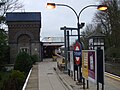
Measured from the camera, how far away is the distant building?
62.2 metres

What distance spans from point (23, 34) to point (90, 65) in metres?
47.4

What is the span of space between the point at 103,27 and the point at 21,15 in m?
17.1

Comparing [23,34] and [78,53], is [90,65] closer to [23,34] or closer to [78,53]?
[78,53]

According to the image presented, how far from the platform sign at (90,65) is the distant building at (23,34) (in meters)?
45.1

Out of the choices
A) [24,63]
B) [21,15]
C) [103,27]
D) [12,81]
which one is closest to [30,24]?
[21,15]

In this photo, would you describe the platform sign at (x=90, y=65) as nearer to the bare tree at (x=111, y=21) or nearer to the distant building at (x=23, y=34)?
the bare tree at (x=111, y=21)

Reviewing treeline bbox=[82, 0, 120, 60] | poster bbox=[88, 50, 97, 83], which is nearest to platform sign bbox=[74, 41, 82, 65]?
poster bbox=[88, 50, 97, 83]

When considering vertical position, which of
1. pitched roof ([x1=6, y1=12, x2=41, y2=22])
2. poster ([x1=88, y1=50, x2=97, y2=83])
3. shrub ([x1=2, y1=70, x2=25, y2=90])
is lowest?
shrub ([x1=2, y1=70, x2=25, y2=90])

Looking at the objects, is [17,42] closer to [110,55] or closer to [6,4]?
[6,4]

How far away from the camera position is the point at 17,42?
204 feet

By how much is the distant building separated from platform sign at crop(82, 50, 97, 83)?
4507cm

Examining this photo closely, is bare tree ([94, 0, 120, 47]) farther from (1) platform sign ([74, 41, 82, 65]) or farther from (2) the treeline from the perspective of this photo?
(1) platform sign ([74, 41, 82, 65])

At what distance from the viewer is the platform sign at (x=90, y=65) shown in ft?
48.8

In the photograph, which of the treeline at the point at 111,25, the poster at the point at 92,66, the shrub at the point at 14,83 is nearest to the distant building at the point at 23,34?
the treeline at the point at 111,25
